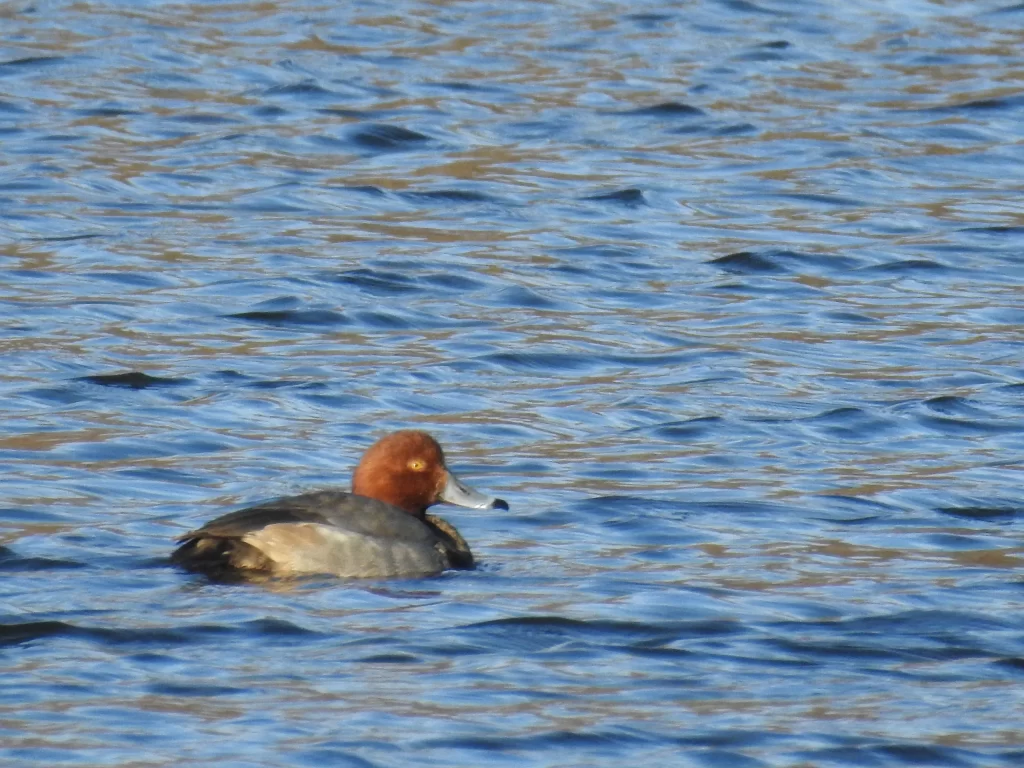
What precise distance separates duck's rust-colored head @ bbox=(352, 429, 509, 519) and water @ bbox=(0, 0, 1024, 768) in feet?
0.97

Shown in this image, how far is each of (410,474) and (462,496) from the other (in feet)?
0.75

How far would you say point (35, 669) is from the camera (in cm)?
759

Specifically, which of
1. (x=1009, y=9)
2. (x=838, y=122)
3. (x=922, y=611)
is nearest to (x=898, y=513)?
(x=922, y=611)

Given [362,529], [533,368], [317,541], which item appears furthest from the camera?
[533,368]

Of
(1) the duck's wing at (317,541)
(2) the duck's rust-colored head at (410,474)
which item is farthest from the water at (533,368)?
(2) the duck's rust-colored head at (410,474)

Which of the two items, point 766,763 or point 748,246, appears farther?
point 748,246

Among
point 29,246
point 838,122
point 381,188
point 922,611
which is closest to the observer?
point 922,611

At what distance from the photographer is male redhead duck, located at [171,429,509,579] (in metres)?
8.92

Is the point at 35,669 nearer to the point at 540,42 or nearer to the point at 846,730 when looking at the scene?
the point at 846,730

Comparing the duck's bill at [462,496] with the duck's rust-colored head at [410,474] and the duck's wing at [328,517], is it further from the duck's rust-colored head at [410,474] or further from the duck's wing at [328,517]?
the duck's wing at [328,517]

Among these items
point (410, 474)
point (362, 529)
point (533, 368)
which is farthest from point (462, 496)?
point (533, 368)

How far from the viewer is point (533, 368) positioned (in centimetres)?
1284

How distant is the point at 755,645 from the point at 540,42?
13.2 meters

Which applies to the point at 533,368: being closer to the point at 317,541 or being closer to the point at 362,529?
the point at 362,529
